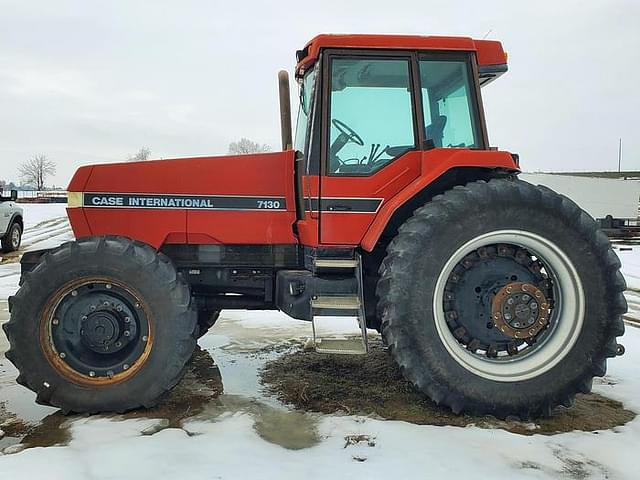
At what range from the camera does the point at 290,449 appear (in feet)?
10.1

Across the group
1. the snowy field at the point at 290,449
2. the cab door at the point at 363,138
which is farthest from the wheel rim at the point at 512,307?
the cab door at the point at 363,138

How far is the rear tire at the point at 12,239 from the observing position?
14.1m

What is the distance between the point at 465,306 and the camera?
3.64 metres

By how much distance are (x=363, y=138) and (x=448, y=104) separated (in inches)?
28.3

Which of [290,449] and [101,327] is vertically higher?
[101,327]

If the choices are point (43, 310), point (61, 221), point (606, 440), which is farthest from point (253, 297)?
point (61, 221)

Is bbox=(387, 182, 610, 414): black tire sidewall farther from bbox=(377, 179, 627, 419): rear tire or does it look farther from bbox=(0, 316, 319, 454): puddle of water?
bbox=(0, 316, 319, 454): puddle of water

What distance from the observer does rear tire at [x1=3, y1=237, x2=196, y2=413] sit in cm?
353

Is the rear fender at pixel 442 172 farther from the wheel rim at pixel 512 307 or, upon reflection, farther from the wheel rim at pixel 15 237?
the wheel rim at pixel 15 237

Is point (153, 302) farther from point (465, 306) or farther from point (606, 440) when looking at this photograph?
point (606, 440)

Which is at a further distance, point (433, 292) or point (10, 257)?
point (10, 257)

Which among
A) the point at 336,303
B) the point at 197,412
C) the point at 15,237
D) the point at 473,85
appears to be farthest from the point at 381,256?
the point at 15,237

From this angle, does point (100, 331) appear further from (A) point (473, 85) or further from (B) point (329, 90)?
(A) point (473, 85)

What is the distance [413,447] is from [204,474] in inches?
45.7
